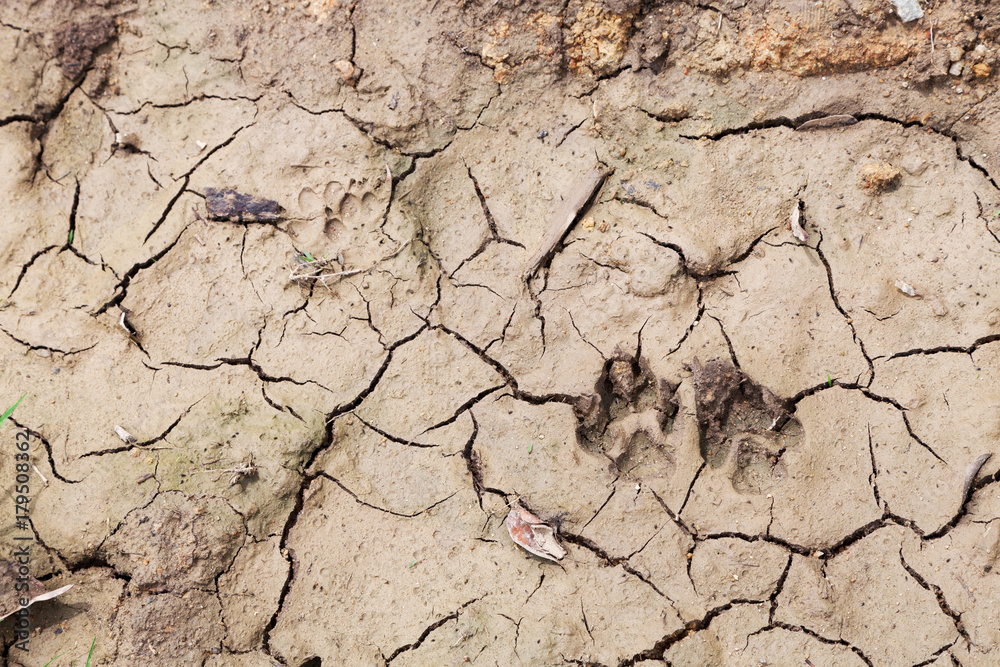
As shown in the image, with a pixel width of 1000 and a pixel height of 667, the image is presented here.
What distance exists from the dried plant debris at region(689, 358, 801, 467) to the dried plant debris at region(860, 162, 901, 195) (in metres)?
0.92

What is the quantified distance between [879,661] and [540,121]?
2.47m

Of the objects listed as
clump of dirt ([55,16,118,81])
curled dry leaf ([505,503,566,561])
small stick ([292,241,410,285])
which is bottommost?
curled dry leaf ([505,503,566,561])

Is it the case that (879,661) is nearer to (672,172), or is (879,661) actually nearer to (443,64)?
(672,172)

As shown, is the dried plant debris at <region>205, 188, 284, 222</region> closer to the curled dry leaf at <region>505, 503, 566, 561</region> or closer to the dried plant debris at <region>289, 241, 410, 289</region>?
the dried plant debris at <region>289, 241, 410, 289</region>

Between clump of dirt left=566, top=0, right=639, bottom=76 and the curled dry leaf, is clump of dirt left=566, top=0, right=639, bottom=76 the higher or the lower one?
the higher one

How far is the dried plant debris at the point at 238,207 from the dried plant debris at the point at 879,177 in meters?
2.40

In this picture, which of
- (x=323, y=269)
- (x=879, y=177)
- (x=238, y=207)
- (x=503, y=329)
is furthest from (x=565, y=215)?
(x=238, y=207)

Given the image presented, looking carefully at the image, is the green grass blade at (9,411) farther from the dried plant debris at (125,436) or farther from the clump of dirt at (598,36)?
the clump of dirt at (598,36)

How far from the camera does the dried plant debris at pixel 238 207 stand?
2824 mm

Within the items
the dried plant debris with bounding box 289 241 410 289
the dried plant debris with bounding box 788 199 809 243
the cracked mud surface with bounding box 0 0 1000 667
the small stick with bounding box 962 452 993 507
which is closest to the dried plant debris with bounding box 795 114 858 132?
the cracked mud surface with bounding box 0 0 1000 667

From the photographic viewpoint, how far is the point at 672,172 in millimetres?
2799

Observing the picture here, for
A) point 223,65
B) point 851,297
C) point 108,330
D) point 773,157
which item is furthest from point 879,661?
point 223,65

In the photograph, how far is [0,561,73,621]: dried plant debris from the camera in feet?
8.20

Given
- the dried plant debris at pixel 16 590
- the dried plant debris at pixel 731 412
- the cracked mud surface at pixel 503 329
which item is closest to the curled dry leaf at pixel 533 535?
the cracked mud surface at pixel 503 329
